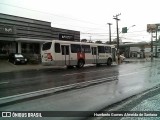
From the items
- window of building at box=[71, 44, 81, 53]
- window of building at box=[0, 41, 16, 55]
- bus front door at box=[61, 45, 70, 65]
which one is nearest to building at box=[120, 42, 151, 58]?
window of building at box=[0, 41, 16, 55]

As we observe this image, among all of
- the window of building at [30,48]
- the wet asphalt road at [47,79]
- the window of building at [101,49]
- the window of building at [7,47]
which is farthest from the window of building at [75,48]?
the window of building at [30,48]

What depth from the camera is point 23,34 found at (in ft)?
118

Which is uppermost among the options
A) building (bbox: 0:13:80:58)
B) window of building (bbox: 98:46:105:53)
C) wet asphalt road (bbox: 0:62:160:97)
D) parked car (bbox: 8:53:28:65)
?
building (bbox: 0:13:80:58)

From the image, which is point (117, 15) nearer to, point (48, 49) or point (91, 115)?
point (48, 49)

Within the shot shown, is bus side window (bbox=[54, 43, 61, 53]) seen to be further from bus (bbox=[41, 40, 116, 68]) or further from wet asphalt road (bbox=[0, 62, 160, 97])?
wet asphalt road (bbox=[0, 62, 160, 97])

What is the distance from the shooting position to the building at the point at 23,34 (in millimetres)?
33875

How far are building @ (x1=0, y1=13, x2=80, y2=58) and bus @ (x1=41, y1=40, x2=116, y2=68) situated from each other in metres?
12.4

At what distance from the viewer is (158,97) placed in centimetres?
803

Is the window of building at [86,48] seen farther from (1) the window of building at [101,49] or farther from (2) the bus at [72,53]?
(1) the window of building at [101,49]

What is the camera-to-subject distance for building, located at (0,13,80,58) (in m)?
33.9

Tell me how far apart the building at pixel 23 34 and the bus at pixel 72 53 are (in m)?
12.4

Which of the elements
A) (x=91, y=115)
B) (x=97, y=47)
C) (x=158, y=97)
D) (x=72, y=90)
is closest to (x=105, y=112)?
(x=91, y=115)

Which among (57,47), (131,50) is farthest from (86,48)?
(131,50)

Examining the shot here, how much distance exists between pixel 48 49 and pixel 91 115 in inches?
661
